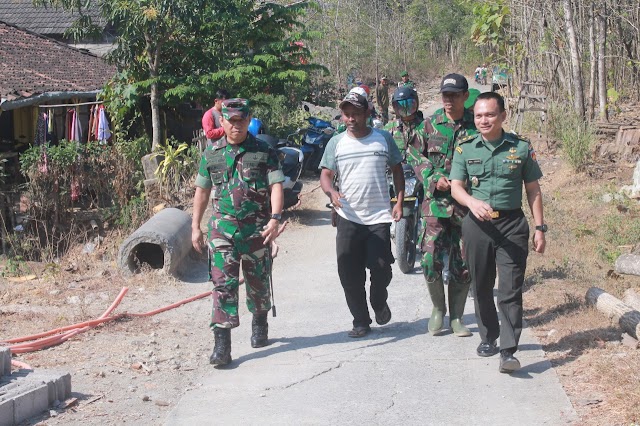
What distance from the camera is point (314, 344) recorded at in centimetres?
645

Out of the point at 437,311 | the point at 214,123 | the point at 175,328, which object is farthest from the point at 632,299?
the point at 214,123

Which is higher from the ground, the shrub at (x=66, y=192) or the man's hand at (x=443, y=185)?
the man's hand at (x=443, y=185)

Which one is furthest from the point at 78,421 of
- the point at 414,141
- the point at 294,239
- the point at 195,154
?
the point at 195,154

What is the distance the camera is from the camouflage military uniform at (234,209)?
19.3ft

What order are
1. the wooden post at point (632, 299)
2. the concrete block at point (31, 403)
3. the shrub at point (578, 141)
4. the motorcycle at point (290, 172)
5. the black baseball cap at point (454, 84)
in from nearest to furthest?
the concrete block at point (31, 403), the black baseball cap at point (454, 84), the wooden post at point (632, 299), the motorcycle at point (290, 172), the shrub at point (578, 141)

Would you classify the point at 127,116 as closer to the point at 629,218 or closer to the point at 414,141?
the point at 629,218

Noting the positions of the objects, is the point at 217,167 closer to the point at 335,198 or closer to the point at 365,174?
the point at 335,198

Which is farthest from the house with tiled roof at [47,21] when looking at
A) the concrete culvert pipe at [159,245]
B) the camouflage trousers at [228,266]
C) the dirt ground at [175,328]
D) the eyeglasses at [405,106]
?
the camouflage trousers at [228,266]

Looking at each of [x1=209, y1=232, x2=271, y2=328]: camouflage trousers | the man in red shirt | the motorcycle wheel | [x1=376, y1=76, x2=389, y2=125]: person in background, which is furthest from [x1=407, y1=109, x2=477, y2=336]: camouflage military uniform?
[x1=376, y1=76, x2=389, y2=125]: person in background

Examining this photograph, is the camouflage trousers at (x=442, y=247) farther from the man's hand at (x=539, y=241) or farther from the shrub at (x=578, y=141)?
the shrub at (x=578, y=141)

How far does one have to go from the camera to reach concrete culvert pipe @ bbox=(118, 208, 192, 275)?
28.5 feet

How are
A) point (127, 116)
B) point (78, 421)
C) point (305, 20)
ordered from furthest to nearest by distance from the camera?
point (305, 20) < point (127, 116) < point (78, 421)

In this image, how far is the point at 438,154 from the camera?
6121mm

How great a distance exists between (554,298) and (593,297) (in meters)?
0.50
